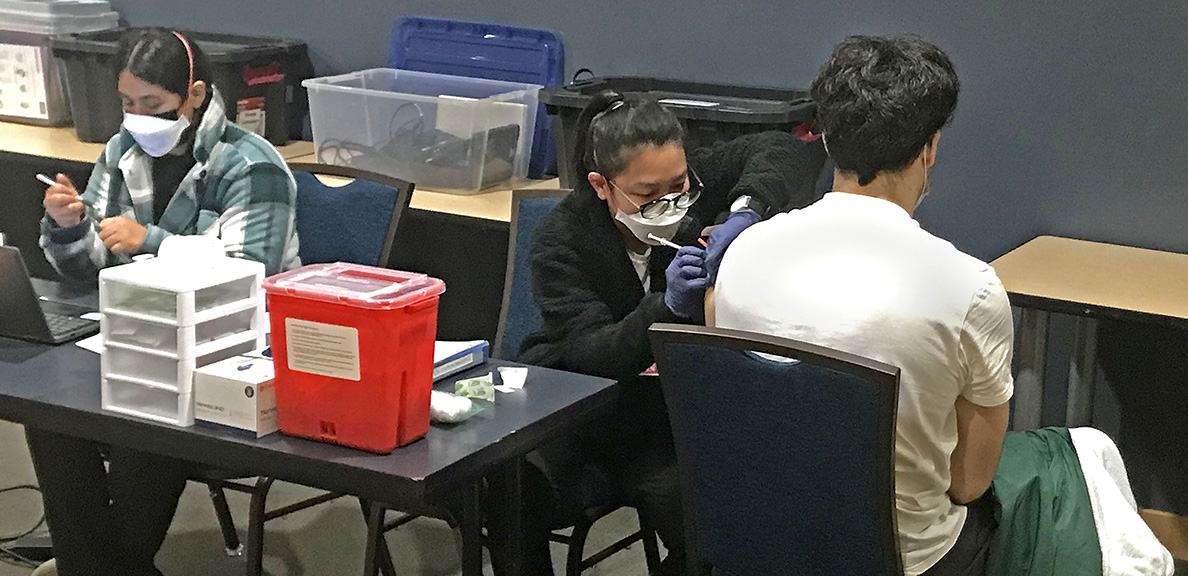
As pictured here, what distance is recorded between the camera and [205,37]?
412 centimetres

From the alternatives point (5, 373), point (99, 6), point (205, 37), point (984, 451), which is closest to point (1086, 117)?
point (984, 451)

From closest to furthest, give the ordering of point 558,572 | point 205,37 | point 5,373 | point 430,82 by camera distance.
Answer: point 5,373
point 558,572
point 430,82
point 205,37

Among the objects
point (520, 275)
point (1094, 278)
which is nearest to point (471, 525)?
point (520, 275)

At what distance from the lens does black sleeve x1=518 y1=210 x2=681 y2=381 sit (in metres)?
2.16

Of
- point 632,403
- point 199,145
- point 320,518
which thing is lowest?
point 320,518

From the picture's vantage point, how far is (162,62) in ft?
8.22

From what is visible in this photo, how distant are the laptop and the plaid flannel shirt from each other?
0.32 m

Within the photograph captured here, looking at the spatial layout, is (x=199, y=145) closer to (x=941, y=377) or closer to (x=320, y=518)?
(x=320, y=518)

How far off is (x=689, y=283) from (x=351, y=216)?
94 centimetres

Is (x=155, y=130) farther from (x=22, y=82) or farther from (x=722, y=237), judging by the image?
(x=22, y=82)

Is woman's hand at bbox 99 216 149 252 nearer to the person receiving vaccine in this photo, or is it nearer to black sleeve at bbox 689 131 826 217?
the person receiving vaccine

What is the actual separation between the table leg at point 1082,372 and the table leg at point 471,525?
57.2 inches

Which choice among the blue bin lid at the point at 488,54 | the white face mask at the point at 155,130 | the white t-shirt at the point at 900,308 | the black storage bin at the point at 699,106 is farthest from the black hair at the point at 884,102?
the blue bin lid at the point at 488,54

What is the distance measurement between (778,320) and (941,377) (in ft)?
0.69
